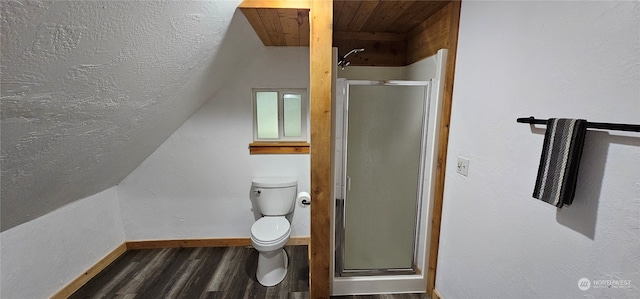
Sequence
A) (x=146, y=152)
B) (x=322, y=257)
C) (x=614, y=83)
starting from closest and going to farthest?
(x=614, y=83)
(x=322, y=257)
(x=146, y=152)

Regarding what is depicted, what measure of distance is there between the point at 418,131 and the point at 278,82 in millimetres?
1299

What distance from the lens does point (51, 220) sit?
1604 millimetres

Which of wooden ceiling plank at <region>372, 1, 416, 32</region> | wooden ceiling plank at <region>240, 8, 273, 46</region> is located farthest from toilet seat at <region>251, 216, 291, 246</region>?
wooden ceiling plank at <region>372, 1, 416, 32</region>

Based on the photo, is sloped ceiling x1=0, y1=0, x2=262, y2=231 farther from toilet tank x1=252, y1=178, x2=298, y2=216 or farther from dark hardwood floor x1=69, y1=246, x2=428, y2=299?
toilet tank x1=252, y1=178, x2=298, y2=216

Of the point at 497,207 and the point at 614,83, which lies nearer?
the point at 614,83

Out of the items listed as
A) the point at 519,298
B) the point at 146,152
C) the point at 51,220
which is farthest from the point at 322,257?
the point at 51,220

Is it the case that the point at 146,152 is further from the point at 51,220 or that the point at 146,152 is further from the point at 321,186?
the point at 321,186

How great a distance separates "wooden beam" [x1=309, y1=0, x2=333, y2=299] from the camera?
1326mm

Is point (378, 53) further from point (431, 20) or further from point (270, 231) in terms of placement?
point (270, 231)

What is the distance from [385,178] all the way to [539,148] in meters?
1.09

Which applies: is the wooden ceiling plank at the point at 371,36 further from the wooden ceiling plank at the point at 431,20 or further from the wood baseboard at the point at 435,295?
the wood baseboard at the point at 435,295

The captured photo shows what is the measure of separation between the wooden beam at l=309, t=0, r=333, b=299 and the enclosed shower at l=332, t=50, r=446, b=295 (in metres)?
0.18

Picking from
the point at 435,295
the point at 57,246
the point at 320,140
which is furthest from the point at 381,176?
the point at 57,246

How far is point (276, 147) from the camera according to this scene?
222 centimetres
